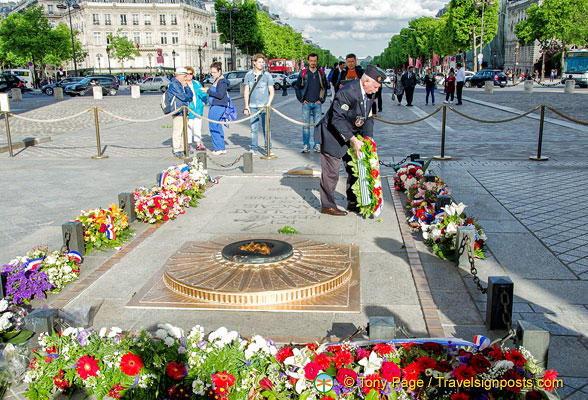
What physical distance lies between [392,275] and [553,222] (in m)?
2.85

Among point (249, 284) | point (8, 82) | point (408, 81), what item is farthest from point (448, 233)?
point (8, 82)

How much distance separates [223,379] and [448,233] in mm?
3530

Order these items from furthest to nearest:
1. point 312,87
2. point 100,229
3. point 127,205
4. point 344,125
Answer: point 312,87 → point 127,205 → point 344,125 → point 100,229

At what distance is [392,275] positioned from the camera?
5.42m

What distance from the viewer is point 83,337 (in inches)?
138

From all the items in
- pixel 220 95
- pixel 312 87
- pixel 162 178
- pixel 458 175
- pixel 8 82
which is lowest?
pixel 458 175

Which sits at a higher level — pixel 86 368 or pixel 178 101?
pixel 178 101

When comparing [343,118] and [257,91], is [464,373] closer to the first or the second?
[343,118]

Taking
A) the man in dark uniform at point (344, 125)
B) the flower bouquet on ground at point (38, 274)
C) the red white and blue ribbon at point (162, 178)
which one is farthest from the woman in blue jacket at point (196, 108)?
the flower bouquet on ground at point (38, 274)

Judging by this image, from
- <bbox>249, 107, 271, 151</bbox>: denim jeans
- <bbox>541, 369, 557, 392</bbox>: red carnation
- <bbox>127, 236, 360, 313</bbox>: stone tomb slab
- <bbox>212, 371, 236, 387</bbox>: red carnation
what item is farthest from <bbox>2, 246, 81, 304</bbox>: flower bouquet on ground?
<bbox>249, 107, 271, 151</bbox>: denim jeans

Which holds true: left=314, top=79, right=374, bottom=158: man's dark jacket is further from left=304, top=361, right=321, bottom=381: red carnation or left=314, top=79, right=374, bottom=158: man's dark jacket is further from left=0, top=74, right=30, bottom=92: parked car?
left=0, top=74, right=30, bottom=92: parked car

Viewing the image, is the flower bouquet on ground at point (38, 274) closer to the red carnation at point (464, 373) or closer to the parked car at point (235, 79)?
the red carnation at point (464, 373)

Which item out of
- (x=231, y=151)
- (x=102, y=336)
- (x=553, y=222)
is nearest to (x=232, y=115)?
(x=231, y=151)

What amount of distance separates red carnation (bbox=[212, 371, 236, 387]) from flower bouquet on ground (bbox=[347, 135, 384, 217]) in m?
4.34
